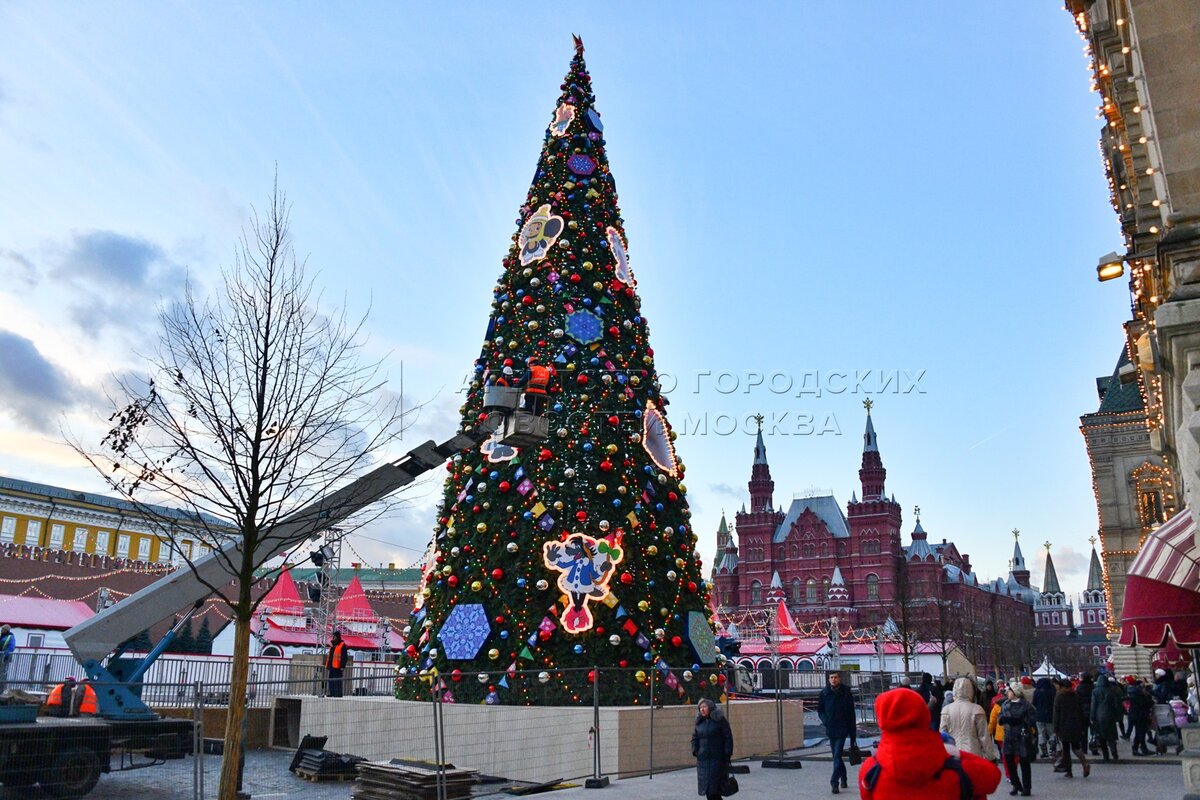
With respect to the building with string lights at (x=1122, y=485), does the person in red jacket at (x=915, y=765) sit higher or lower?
lower

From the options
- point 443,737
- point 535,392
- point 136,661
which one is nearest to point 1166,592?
point 535,392

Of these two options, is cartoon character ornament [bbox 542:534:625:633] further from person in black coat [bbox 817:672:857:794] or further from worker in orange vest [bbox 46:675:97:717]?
worker in orange vest [bbox 46:675:97:717]

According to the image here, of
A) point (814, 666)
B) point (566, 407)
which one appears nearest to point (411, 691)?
point (566, 407)

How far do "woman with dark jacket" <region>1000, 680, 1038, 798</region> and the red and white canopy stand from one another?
1835 mm

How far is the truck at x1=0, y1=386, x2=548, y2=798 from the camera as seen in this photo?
33.7 ft

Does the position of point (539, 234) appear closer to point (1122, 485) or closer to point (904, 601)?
point (1122, 485)

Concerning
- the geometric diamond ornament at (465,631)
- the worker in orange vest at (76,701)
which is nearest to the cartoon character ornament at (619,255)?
the geometric diamond ornament at (465,631)

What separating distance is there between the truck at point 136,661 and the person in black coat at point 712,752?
404cm

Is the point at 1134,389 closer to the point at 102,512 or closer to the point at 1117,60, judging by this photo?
the point at 1117,60

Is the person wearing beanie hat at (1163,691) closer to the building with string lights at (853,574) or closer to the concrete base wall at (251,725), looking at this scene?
the concrete base wall at (251,725)

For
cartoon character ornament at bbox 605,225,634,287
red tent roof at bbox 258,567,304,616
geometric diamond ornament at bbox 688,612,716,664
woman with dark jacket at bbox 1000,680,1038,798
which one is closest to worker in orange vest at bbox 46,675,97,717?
geometric diamond ornament at bbox 688,612,716,664

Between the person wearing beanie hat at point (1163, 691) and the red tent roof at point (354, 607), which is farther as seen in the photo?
the red tent roof at point (354, 607)

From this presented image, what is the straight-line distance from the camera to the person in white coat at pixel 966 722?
9.17 m

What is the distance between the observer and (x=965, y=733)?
917cm
